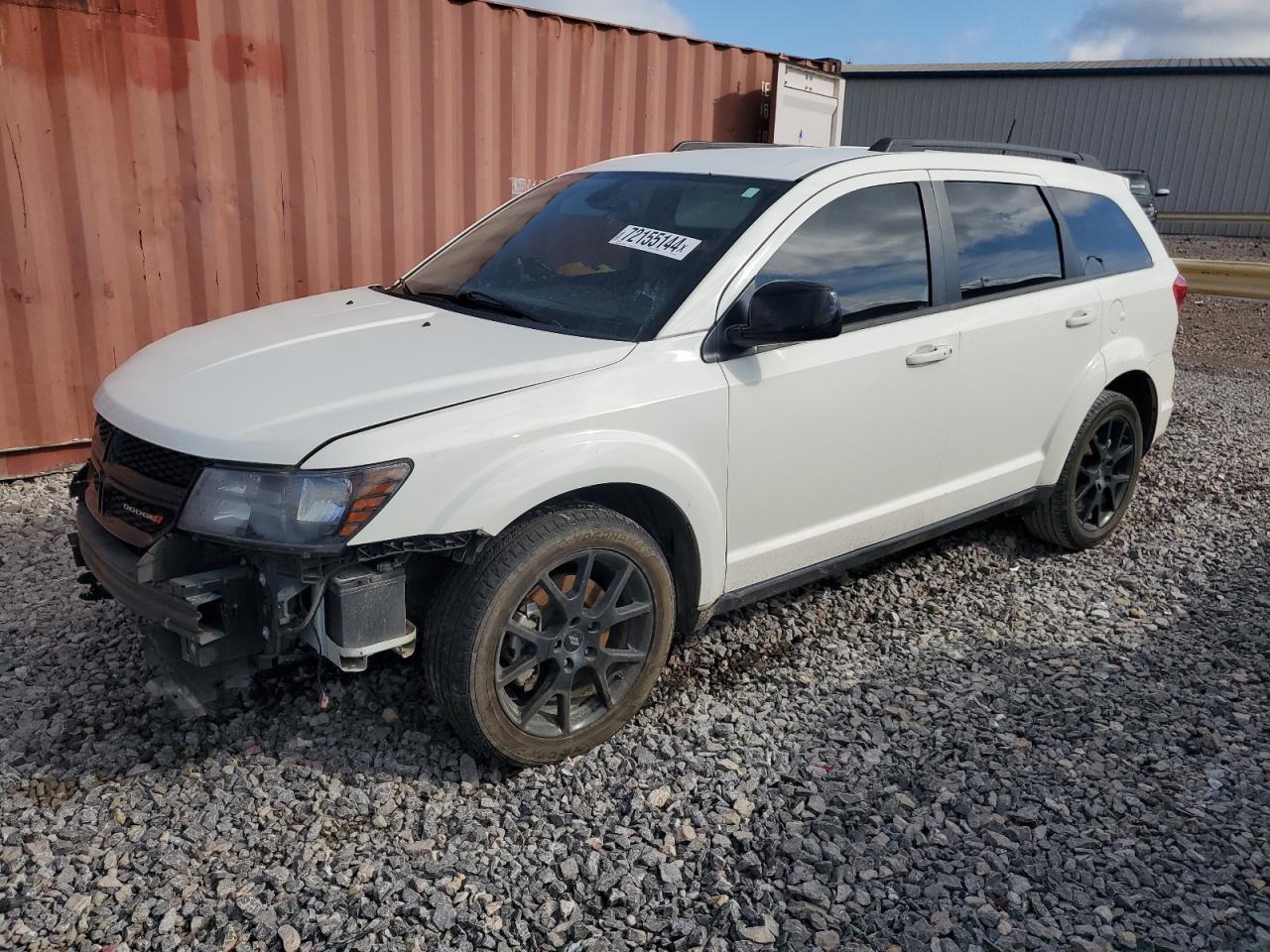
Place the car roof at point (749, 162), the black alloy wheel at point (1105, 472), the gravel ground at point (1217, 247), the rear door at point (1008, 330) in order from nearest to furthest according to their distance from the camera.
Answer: the car roof at point (749, 162), the rear door at point (1008, 330), the black alloy wheel at point (1105, 472), the gravel ground at point (1217, 247)

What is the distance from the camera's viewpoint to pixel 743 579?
11.3ft

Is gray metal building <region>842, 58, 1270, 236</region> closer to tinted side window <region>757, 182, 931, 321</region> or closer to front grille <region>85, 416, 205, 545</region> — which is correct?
tinted side window <region>757, 182, 931, 321</region>

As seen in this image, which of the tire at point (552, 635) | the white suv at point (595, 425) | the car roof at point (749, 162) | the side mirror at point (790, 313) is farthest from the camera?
the car roof at point (749, 162)

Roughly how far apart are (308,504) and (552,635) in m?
0.82

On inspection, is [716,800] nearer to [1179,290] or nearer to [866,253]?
[866,253]

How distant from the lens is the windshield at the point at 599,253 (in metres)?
3.29

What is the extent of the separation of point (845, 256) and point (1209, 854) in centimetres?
217

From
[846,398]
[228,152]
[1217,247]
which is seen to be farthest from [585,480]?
[1217,247]

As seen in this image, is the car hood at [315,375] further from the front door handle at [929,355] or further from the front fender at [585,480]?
the front door handle at [929,355]

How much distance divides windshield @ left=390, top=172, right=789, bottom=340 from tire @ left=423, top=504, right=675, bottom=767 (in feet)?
2.26

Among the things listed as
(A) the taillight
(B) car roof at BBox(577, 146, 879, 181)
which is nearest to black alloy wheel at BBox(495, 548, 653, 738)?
(B) car roof at BBox(577, 146, 879, 181)

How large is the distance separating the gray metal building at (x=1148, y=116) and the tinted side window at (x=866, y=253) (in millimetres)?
23556

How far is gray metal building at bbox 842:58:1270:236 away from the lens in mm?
24734

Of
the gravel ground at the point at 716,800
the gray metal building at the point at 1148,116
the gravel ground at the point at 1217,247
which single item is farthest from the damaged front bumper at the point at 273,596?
the gray metal building at the point at 1148,116
